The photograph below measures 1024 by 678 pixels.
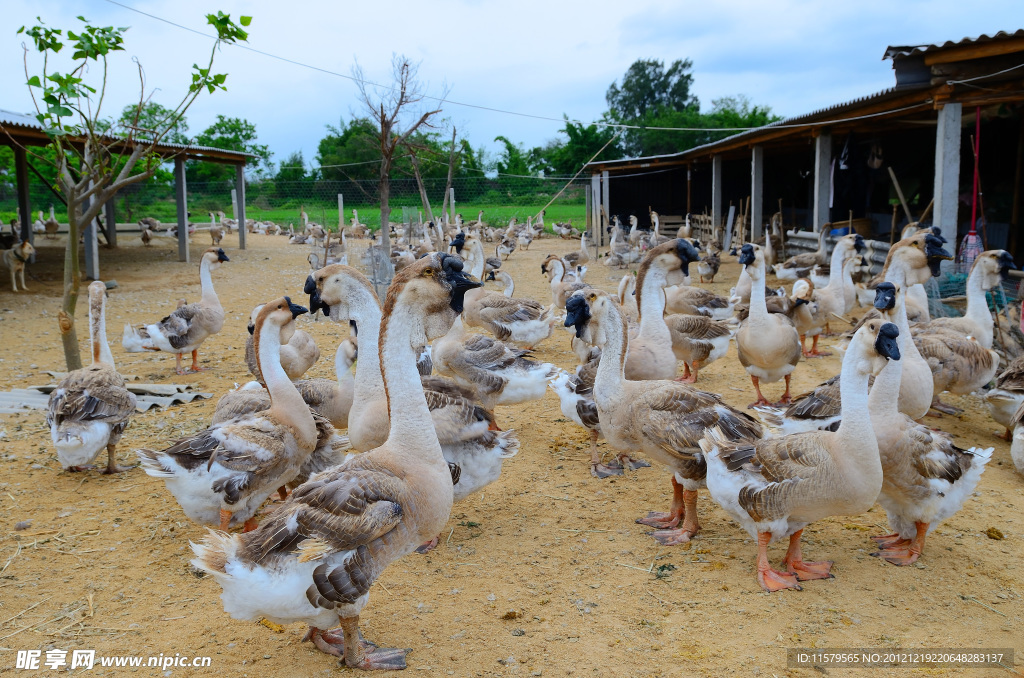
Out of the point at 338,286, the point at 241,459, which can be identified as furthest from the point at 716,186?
the point at 241,459

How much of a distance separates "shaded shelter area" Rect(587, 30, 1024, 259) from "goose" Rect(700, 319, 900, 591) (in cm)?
790

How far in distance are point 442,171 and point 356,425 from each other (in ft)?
116

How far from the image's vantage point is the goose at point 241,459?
4281mm

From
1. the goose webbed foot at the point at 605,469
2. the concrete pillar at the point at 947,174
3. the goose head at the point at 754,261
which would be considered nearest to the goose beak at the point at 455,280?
the goose webbed foot at the point at 605,469

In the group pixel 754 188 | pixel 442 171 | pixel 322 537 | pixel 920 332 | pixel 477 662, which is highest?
pixel 442 171

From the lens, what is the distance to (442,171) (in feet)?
126

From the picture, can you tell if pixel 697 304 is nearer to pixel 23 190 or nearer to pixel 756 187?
pixel 756 187

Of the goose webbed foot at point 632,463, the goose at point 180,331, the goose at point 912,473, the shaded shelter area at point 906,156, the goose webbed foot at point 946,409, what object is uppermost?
the shaded shelter area at point 906,156

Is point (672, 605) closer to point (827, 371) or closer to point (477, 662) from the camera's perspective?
point (477, 662)

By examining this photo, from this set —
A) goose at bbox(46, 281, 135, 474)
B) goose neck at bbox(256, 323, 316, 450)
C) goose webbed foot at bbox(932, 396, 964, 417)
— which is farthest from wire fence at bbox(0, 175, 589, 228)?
goose neck at bbox(256, 323, 316, 450)

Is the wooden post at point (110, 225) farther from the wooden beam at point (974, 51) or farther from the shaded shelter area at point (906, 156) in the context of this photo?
the wooden beam at point (974, 51)

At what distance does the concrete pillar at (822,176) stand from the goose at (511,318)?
9848 millimetres

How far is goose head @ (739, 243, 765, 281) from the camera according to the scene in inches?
304

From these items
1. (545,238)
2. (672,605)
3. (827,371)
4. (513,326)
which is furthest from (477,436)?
(545,238)
